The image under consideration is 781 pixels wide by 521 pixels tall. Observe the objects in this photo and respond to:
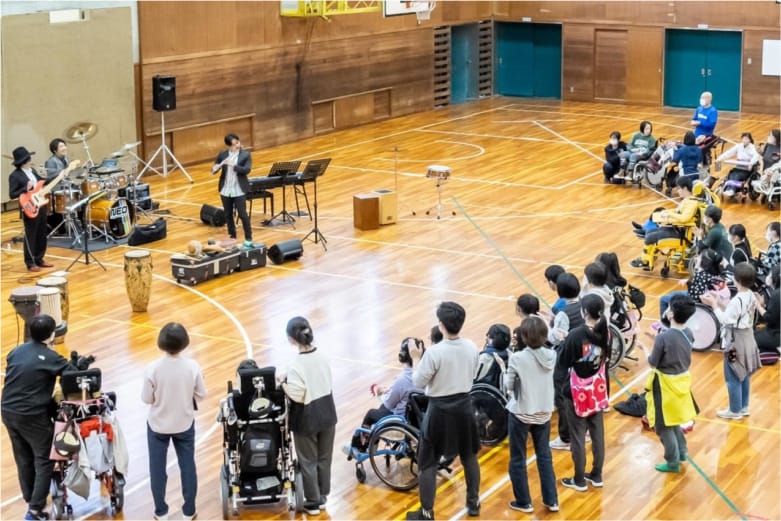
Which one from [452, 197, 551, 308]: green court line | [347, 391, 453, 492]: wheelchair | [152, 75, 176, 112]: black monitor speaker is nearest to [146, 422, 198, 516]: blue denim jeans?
[347, 391, 453, 492]: wheelchair

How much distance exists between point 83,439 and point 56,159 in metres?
8.99

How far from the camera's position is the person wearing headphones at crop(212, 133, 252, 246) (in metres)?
16.0

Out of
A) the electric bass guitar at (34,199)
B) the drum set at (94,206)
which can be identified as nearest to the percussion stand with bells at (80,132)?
the drum set at (94,206)

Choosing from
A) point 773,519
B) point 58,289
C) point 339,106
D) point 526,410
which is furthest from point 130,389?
point 339,106

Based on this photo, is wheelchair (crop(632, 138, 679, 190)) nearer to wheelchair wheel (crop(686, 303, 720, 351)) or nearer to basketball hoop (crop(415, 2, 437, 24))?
wheelchair wheel (crop(686, 303, 720, 351))

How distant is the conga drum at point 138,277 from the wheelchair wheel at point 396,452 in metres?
5.09

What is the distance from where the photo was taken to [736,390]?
10.1 m

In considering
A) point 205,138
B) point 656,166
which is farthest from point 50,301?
point 205,138

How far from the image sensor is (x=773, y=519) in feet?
27.2

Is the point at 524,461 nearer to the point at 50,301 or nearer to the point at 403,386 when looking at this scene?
the point at 403,386

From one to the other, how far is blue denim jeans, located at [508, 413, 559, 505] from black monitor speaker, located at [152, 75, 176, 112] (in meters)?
14.3

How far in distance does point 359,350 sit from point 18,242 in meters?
6.74

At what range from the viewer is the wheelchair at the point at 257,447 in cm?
805

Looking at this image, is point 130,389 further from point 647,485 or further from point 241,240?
point 241,240
